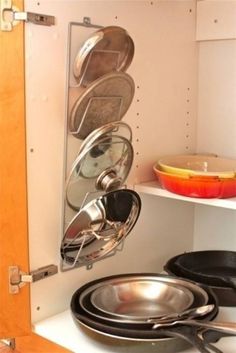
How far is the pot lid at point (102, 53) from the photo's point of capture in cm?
106

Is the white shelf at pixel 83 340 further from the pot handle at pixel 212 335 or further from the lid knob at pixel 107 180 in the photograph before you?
the lid knob at pixel 107 180

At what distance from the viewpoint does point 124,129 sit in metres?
1.20

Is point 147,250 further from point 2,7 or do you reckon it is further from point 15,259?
point 2,7

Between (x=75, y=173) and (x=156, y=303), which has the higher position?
(x=75, y=173)

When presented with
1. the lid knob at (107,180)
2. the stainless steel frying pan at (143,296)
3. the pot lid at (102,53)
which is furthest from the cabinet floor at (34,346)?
the pot lid at (102,53)

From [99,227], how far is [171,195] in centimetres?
20

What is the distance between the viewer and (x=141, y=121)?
4.22 feet

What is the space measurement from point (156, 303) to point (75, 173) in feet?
1.21

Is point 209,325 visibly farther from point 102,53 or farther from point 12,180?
point 102,53

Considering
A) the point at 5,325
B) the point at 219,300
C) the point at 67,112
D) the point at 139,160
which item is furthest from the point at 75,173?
the point at 219,300

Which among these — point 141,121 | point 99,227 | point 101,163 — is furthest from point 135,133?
point 99,227

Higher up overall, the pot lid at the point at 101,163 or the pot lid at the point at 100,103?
the pot lid at the point at 100,103

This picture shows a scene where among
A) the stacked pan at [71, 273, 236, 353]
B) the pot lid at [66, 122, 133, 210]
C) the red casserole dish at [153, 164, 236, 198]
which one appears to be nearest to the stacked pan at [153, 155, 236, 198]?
the red casserole dish at [153, 164, 236, 198]

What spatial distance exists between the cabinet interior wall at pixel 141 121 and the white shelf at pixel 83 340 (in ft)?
0.10
